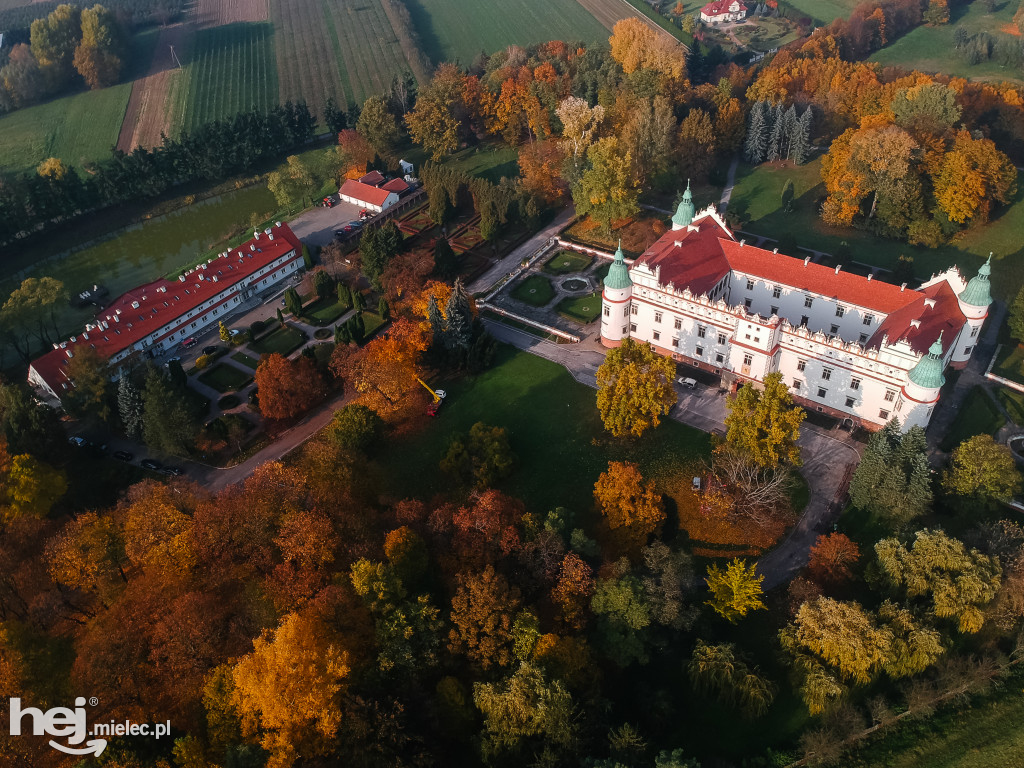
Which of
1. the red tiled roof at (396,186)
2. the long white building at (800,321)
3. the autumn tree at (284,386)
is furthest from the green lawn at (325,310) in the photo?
the long white building at (800,321)

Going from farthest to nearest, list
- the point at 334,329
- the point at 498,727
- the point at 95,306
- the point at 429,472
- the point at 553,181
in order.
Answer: the point at 553,181 < the point at 95,306 < the point at 334,329 < the point at 429,472 < the point at 498,727

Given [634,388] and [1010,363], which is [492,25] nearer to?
[634,388]

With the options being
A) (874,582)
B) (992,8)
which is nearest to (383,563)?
(874,582)

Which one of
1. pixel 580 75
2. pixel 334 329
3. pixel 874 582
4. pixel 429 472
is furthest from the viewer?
pixel 580 75

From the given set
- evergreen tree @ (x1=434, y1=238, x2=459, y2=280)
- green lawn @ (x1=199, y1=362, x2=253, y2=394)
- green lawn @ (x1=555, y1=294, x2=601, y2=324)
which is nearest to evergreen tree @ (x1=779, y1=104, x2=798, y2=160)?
green lawn @ (x1=555, y1=294, x2=601, y2=324)

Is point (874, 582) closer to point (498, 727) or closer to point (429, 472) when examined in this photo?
point (498, 727)

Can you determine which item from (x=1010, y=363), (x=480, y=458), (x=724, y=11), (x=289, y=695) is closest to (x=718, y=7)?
(x=724, y=11)
